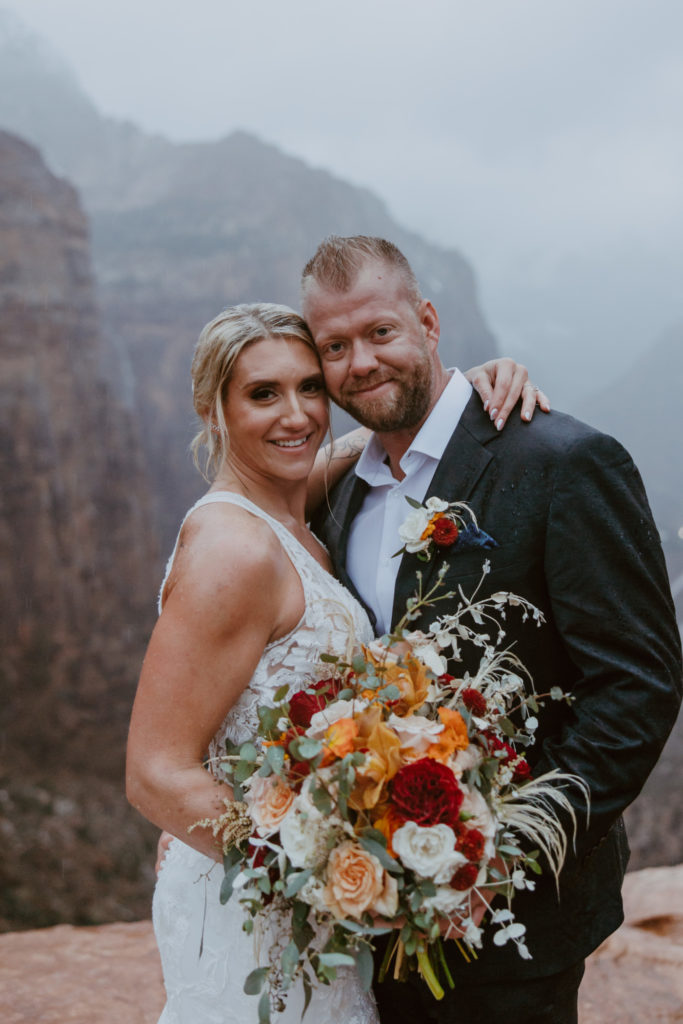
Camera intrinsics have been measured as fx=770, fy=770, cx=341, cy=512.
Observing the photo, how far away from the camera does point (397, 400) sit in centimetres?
243

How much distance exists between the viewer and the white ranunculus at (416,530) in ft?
6.98

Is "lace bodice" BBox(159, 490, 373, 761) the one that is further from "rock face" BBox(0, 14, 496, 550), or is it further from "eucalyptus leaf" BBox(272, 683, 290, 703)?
"rock face" BBox(0, 14, 496, 550)

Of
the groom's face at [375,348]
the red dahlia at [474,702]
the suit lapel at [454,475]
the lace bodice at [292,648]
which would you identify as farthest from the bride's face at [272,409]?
the red dahlia at [474,702]

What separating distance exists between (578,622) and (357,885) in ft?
3.08

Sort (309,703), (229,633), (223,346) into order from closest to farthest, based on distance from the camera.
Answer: (309,703), (229,633), (223,346)

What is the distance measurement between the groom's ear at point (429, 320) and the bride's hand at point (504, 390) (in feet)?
0.58

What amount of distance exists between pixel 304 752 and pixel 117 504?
56.9ft

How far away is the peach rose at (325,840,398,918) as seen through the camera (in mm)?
1370

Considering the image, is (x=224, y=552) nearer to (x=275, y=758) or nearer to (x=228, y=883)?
(x=275, y=758)

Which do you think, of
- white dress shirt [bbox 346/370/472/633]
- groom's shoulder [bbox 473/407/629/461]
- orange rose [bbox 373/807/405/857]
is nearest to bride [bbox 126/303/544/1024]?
white dress shirt [bbox 346/370/472/633]

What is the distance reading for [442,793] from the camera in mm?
1407

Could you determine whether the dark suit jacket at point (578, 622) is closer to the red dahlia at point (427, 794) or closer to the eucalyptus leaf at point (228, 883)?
the red dahlia at point (427, 794)

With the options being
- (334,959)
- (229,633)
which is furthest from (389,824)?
(229,633)

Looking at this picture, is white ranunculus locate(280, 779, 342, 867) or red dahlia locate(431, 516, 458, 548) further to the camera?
red dahlia locate(431, 516, 458, 548)
